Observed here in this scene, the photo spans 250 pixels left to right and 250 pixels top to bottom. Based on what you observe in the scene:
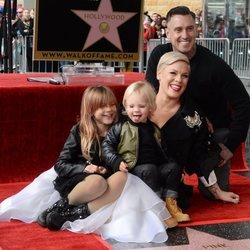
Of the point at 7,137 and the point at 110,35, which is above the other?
the point at 110,35

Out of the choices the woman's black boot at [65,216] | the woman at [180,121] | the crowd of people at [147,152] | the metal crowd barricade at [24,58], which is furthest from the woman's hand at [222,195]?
the metal crowd barricade at [24,58]

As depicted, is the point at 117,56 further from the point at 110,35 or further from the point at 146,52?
the point at 146,52

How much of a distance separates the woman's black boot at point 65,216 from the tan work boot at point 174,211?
0.52 meters

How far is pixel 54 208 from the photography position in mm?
3713

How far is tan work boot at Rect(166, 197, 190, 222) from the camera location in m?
3.82

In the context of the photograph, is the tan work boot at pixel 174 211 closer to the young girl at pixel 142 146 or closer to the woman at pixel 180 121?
the young girl at pixel 142 146

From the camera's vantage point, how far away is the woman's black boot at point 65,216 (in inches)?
143

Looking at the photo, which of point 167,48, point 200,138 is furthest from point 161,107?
point 167,48

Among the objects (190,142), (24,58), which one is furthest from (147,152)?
(24,58)

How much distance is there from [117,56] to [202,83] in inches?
59.1

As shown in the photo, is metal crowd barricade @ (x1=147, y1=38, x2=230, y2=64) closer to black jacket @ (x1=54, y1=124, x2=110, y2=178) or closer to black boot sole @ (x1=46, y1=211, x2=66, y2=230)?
black jacket @ (x1=54, y1=124, x2=110, y2=178)

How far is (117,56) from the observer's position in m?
5.66

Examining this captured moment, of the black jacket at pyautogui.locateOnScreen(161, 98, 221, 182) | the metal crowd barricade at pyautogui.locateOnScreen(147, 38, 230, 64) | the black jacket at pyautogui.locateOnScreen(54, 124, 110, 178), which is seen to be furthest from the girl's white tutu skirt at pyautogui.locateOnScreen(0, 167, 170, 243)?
the metal crowd barricade at pyautogui.locateOnScreen(147, 38, 230, 64)

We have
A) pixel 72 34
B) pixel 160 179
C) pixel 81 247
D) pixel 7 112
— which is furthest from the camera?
pixel 72 34
